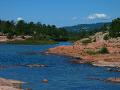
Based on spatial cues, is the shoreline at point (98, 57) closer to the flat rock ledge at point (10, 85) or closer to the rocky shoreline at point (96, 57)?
the rocky shoreline at point (96, 57)

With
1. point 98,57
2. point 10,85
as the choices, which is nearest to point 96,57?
point 98,57

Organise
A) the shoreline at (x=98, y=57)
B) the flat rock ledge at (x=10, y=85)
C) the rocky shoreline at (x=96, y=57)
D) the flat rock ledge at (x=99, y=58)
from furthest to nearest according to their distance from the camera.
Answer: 1. the rocky shoreline at (x=96, y=57)
2. the shoreline at (x=98, y=57)
3. the flat rock ledge at (x=99, y=58)
4. the flat rock ledge at (x=10, y=85)

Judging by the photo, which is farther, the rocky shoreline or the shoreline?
the rocky shoreline

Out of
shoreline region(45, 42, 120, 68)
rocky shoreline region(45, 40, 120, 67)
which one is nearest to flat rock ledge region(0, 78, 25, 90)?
shoreline region(45, 42, 120, 68)

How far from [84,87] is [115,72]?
1850 cm

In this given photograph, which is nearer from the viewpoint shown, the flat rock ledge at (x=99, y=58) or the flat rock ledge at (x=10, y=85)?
the flat rock ledge at (x=10, y=85)

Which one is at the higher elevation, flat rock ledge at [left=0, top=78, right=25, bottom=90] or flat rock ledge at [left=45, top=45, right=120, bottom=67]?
flat rock ledge at [left=0, top=78, right=25, bottom=90]

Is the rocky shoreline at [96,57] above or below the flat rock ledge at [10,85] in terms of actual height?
below

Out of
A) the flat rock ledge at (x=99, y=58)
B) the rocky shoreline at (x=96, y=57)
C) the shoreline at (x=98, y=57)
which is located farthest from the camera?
the rocky shoreline at (x=96, y=57)

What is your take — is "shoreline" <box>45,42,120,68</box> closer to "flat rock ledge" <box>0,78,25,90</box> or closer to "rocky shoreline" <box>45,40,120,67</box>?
"rocky shoreline" <box>45,40,120,67</box>

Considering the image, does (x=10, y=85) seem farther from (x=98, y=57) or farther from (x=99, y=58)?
(x=98, y=57)

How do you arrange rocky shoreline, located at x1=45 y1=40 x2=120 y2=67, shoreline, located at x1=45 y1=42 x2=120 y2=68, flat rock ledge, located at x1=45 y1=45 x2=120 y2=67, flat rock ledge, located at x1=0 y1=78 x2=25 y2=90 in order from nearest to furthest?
flat rock ledge, located at x1=0 y1=78 x2=25 y2=90
flat rock ledge, located at x1=45 y1=45 x2=120 y2=67
shoreline, located at x1=45 y1=42 x2=120 y2=68
rocky shoreline, located at x1=45 y1=40 x2=120 y2=67

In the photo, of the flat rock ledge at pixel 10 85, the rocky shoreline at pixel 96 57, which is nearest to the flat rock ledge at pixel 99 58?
the rocky shoreline at pixel 96 57

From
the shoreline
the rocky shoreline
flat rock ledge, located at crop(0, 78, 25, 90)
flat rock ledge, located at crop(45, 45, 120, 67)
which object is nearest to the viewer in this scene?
flat rock ledge, located at crop(0, 78, 25, 90)
